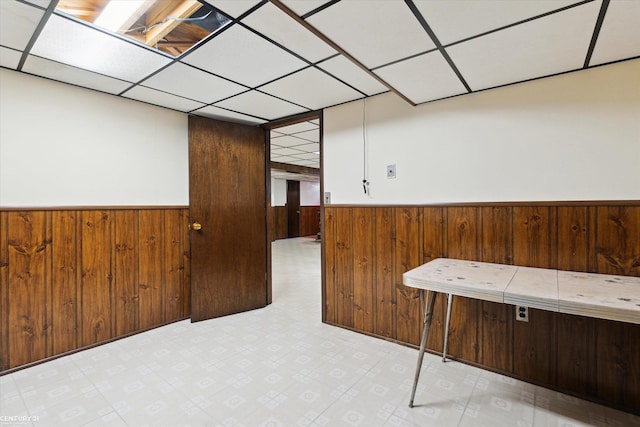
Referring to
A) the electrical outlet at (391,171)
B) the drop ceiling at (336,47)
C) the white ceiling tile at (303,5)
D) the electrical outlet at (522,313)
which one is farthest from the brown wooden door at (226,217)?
the electrical outlet at (522,313)

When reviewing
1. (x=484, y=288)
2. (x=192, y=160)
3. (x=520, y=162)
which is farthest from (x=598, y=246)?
(x=192, y=160)

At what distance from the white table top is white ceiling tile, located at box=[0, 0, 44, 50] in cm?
264

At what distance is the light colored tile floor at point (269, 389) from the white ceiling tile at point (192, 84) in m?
2.31

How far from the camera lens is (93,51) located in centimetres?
203

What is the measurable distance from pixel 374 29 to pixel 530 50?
970 mm

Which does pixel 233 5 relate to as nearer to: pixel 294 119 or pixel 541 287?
pixel 294 119

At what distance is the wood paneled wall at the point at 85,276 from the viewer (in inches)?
92.4

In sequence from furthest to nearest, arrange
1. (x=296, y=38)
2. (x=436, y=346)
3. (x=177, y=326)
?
1. (x=177, y=326)
2. (x=436, y=346)
3. (x=296, y=38)

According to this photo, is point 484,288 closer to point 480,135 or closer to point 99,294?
point 480,135

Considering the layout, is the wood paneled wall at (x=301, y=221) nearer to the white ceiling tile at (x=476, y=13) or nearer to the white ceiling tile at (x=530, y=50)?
the white ceiling tile at (x=530, y=50)

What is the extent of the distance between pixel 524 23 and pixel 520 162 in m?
1.01

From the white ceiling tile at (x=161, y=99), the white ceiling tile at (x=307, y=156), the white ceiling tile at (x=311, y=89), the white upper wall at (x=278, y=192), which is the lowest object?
the white upper wall at (x=278, y=192)

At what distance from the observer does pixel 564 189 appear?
2.06 m

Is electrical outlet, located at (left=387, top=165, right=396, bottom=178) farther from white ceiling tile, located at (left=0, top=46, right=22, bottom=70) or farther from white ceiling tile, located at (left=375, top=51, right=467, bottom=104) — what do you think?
white ceiling tile, located at (left=0, top=46, right=22, bottom=70)
